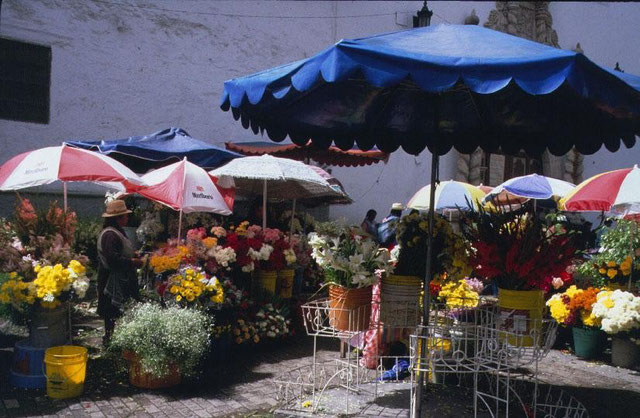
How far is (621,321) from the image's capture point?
22.6 ft

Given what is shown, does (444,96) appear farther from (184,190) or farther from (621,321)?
(621,321)

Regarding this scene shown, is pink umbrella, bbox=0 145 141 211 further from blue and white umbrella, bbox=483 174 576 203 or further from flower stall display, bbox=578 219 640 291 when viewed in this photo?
blue and white umbrella, bbox=483 174 576 203

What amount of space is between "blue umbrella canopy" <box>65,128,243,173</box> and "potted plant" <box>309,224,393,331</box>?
5.35 m

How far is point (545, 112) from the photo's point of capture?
14.9 ft

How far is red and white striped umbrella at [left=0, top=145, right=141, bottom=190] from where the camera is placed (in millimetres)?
6074

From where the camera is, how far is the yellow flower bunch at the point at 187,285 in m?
6.08

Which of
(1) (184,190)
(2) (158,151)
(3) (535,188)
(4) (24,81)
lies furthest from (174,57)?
(3) (535,188)

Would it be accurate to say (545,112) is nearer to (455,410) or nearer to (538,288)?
(538,288)

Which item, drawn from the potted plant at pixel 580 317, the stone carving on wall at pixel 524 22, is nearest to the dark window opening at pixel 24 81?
the potted plant at pixel 580 317

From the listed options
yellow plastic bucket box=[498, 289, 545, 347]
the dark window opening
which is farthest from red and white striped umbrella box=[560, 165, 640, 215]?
the dark window opening

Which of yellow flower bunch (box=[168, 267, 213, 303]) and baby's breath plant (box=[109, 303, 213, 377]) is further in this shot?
yellow flower bunch (box=[168, 267, 213, 303])

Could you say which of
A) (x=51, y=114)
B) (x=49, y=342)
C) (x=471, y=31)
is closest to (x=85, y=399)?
(x=49, y=342)

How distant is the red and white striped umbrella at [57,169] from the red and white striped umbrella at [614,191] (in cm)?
601

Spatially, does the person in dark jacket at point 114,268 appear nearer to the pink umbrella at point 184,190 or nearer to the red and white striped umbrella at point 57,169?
the red and white striped umbrella at point 57,169
